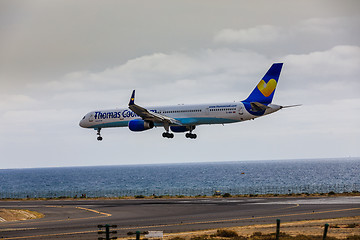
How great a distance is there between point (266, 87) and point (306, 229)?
33.8 metres

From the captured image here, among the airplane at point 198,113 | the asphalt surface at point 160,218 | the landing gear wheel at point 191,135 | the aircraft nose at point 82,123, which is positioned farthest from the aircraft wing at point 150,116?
the asphalt surface at point 160,218

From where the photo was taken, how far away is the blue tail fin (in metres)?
67.6

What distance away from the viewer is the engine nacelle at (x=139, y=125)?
70812 millimetres

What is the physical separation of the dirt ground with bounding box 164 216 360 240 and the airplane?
2578cm

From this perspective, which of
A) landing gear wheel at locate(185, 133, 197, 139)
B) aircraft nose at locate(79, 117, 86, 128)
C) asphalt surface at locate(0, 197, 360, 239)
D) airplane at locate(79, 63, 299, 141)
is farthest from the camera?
aircraft nose at locate(79, 117, 86, 128)

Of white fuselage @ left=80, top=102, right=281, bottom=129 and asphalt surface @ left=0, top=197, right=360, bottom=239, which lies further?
white fuselage @ left=80, top=102, right=281, bottom=129

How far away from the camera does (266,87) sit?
223 feet

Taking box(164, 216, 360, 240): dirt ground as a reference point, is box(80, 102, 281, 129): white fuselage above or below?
above

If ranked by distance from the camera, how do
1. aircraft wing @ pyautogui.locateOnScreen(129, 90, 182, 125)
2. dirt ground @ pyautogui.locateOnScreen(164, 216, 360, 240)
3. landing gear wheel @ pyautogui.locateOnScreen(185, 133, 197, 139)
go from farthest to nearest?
landing gear wheel @ pyautogui.locateOnScreen(185, 133, 197, 139)
aircraft wing @ pyautogui.locateOnScreen(129, 90, 182, 125)
dirt ground @ pyautogui.locateOnScreen(164, 216, 360, 240)

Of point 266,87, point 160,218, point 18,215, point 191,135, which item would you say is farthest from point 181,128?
point 160,218

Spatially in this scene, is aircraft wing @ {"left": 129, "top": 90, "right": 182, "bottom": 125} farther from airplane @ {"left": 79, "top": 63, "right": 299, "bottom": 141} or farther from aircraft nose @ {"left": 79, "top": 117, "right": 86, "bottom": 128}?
aircraft nose @ {"left": 79, "top": 117, "right": 86, "bottom": 128}

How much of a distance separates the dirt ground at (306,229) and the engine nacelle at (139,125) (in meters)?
33.9

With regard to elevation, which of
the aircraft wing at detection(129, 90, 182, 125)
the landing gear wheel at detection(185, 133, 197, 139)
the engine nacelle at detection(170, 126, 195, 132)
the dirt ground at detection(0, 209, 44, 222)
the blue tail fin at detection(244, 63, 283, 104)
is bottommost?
the dirt ground at detection(0, 209, 44, 222)

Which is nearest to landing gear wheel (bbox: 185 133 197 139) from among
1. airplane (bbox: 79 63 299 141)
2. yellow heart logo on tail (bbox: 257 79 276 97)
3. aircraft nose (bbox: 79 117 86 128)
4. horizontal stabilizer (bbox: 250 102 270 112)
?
airplane (bbox: 79 63 299 141)
